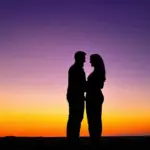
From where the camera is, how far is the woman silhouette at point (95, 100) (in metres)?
12.6

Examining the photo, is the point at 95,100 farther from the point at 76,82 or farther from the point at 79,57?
the point at 79,57

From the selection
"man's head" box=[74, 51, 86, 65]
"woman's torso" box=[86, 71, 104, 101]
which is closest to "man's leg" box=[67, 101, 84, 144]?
"woman's torso" box=[86, 71, 104, 101]

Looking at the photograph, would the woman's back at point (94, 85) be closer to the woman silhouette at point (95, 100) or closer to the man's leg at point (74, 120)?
the woman silhouette at point (95, 100)

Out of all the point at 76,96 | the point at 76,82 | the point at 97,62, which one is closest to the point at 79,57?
the point at 97,62

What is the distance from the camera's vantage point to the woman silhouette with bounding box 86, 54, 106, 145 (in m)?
12.6

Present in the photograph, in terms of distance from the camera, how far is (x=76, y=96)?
12586 millimetres

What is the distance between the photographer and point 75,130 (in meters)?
12.6

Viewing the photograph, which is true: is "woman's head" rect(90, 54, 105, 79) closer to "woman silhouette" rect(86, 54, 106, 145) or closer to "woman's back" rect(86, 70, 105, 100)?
"woman silhouette" rect(86, 54, 106, 145)

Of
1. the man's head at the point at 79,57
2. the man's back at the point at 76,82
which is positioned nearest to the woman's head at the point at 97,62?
the man's head at the point at 79,57

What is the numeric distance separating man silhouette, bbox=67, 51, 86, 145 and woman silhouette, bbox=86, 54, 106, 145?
0.24m

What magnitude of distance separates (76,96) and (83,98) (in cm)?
26

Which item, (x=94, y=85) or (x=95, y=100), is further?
(x=94, y=85)
